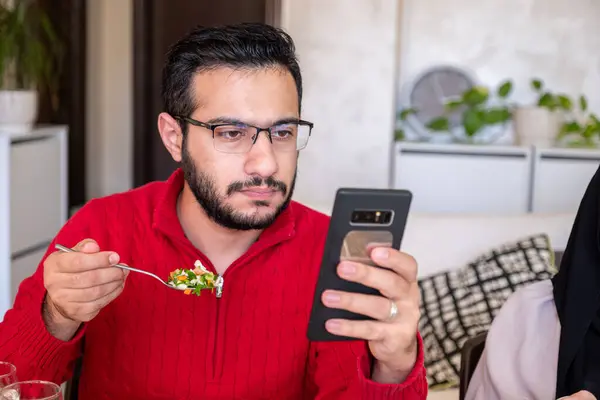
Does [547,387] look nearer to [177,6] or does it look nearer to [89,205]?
[89,205]

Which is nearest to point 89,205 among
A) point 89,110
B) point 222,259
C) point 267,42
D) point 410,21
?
point 222,259

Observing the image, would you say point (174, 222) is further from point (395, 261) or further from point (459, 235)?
point (459, 235)

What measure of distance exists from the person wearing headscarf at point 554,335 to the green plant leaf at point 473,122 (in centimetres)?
272

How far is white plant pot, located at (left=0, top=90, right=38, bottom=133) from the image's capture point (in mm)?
3896

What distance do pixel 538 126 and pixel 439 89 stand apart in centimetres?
62

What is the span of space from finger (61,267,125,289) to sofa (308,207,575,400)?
1.49m

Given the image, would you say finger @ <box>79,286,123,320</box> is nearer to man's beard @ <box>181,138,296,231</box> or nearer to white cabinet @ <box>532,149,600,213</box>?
man's beard @ <box>181,138,296,231</box>

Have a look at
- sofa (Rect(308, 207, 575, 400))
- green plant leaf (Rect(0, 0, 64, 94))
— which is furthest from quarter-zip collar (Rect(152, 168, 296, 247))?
green plant leaf (Rect(0, 0, 64, 94))

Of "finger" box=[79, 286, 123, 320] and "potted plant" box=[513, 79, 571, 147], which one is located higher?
"potted plant" box=[513, 79, 571, 147]

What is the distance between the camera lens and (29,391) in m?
1.21

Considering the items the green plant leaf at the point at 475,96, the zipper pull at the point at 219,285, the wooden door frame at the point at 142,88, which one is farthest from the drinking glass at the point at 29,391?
the wooden door frame at the point at 142,88

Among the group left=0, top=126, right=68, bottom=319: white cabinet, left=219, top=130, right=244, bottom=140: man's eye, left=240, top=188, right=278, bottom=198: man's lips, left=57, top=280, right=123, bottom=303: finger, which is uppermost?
left=219, top=130, right=244, bottom=140: man's eye

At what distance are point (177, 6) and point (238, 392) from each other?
4450mm

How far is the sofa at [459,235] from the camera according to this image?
112 inches
